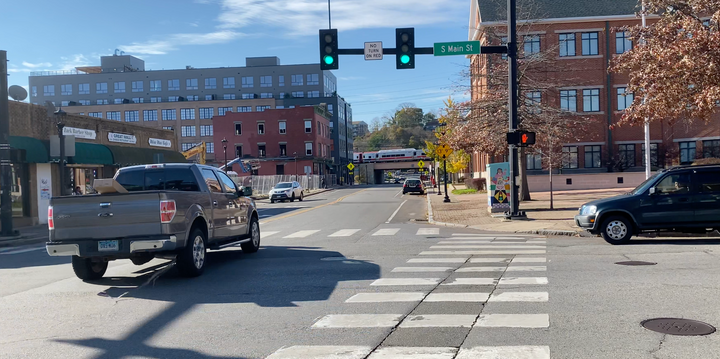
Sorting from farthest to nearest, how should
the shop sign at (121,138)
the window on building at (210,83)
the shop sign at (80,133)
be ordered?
the window on building at (210,83), the shop sign at (121,138), the shop sign at (80,133)

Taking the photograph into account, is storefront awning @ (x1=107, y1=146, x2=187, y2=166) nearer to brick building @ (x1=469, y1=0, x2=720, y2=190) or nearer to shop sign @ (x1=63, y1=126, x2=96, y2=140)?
shop sign @ (x1=63, y1=126, x2=96, y2=140)

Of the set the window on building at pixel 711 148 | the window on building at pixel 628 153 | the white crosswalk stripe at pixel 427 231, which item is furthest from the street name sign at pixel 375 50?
the window on building at pixel 711 148

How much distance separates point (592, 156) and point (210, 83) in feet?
224

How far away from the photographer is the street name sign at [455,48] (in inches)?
777

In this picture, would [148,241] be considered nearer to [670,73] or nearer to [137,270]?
[137,270]

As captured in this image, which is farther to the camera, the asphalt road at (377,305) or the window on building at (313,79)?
the window on building at (313,79)

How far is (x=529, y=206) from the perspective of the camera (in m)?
27.5

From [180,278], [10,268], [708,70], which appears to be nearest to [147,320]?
[180,278]

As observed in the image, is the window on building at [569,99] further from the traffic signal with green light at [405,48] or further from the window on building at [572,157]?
the traffic signal with green light at [405,48]

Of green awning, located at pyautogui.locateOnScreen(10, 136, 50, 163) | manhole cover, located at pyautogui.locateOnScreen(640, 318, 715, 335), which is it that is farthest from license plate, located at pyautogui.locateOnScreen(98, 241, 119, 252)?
green awning, located at pyautogui.locateOnScreen(10, 136, 50, 163)

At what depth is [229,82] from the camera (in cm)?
9762

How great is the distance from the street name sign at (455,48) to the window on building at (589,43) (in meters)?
27.0

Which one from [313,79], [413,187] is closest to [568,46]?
[413,187]

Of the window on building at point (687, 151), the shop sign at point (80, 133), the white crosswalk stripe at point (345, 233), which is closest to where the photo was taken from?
the white crosswalk stripe at point (345, 233)
